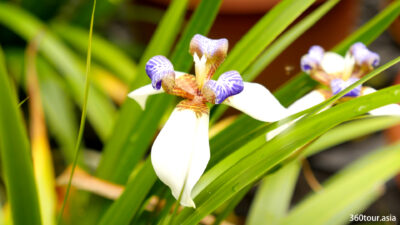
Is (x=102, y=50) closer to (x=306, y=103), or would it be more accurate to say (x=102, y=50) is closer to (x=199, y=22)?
(x=199, y=22)

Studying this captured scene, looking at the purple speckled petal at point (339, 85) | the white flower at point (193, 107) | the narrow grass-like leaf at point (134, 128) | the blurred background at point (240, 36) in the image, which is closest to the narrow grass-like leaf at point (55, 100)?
the blurred background at point (240, 36)

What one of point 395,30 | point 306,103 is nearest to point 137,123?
point 306,103

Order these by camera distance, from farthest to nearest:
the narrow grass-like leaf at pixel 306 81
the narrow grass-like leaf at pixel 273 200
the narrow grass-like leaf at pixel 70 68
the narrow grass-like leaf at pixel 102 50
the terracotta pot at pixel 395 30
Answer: the terracotta pot at pixel 395 30 → the narrow grass-like leaf at pixel 102 50 → the narrow grass-like leaf at pixel 70 68 → the narrow grass-like leaf at pixel 273 200 → the narrow grass-like leaf at pixel 306 81

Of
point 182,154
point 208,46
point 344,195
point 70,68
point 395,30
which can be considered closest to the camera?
point 182,154

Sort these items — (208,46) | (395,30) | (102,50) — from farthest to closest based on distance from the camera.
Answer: (395,30) → (102,50) → (208,46)

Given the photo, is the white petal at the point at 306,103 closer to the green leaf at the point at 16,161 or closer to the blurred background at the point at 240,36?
the green leaf at the point at 16,161

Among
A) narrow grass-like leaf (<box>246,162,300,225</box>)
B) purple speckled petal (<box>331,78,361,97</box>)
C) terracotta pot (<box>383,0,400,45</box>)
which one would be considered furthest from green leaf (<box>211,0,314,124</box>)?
terracotta pot (<box>383,0,400,45</box>)
